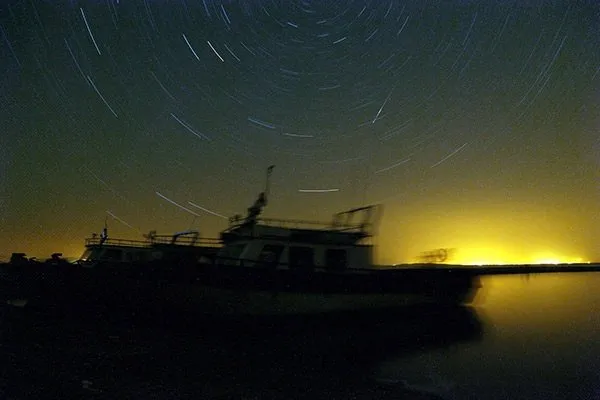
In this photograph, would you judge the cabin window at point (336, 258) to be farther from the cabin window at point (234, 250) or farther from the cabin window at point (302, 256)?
the cabin window at point (234, 250)

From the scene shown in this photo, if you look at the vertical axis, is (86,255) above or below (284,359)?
above

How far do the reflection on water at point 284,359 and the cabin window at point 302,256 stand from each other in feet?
5.88

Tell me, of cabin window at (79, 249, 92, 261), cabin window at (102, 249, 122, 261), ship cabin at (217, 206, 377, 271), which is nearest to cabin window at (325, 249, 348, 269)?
ship cabin at (217, 206, 377, 271)

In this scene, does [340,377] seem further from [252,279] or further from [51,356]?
[51,356]

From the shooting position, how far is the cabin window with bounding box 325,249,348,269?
49.2ft

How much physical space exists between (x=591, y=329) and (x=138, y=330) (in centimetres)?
2029

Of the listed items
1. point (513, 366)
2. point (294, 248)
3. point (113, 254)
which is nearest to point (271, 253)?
point (294, 248)

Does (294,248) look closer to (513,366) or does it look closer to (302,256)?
(302,256)

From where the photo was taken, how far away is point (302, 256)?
14656 mm

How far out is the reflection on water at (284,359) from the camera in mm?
7945

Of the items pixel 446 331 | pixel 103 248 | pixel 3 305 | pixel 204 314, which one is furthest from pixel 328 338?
pixel 3 305

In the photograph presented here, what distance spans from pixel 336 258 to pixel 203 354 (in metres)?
6.11

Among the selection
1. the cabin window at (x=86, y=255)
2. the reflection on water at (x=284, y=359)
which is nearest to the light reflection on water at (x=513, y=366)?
the reflection on water at (x=284, y=359)

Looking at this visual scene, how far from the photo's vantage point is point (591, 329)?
67.9 ft
